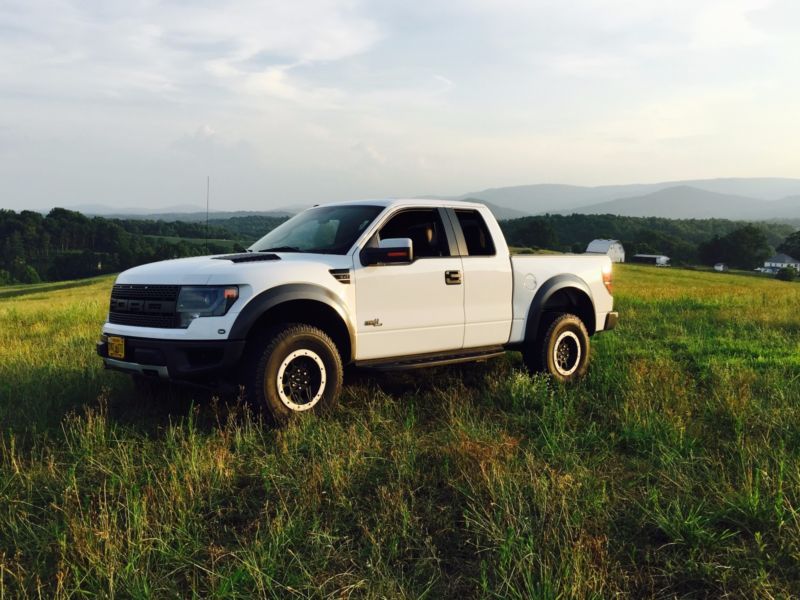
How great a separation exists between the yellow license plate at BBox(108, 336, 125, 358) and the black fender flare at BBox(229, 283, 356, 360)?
3.32ft

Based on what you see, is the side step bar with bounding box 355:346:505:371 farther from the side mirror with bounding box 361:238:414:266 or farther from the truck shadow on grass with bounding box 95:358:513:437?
the side mirror with bounding box 361:238:414:266

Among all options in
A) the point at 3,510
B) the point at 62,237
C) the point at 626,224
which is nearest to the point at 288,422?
the point at 3,510

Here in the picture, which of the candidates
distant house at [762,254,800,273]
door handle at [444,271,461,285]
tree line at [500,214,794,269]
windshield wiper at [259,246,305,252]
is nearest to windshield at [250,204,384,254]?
windshield wiper at [259,246,305,252]

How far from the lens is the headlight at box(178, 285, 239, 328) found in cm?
454

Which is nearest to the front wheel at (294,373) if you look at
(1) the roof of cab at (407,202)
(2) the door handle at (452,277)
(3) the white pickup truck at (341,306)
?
(3) the white pickup truck at (341,306)

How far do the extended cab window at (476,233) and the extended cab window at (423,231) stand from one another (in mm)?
335

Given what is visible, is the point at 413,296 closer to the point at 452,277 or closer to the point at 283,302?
the point at 452,277

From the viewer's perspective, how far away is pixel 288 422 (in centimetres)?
461

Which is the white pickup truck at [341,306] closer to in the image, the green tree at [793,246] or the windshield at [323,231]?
the windshield at [323,231]

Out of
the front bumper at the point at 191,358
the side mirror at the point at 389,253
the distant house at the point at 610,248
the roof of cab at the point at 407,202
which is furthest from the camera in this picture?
the distant house at the point at 610,248

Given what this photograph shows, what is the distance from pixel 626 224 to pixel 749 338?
457 feet

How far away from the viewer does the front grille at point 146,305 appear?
15.3 ft

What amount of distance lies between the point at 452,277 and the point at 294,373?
1857 mm

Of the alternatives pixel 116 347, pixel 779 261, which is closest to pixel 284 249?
pixel 116 347
